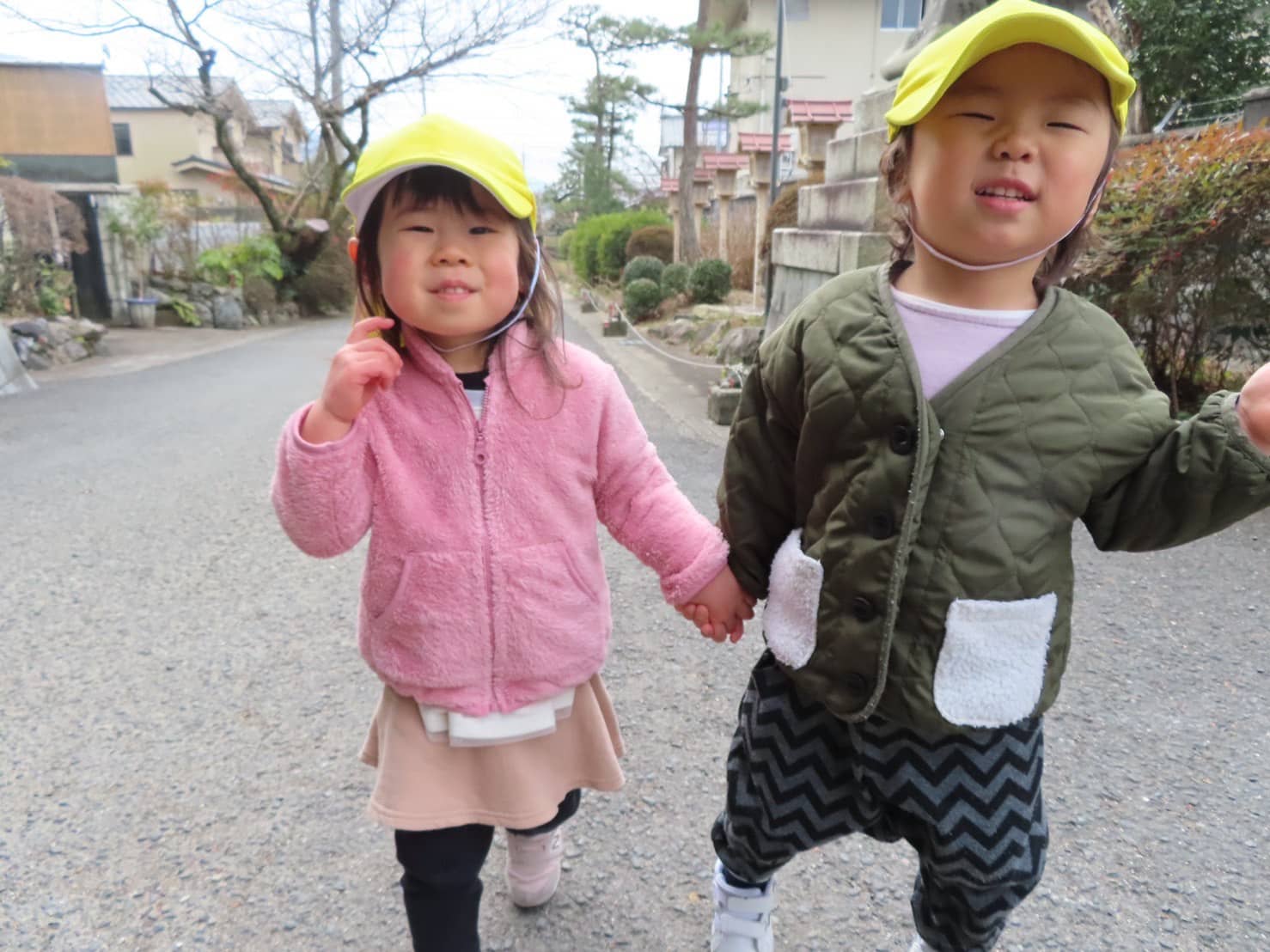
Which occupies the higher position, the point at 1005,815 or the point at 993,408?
the point at 993,408

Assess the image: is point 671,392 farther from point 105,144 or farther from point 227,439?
point 105,144

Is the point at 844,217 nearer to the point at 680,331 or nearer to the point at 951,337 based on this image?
the point at 951,337

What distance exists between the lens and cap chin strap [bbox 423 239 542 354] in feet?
5.02

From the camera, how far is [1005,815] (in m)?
1.36

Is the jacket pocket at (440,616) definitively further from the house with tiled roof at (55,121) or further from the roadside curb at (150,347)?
the house with tiled roof at (55,121)

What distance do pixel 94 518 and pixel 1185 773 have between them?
15.1 ft

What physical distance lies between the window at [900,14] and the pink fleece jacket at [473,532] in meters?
28.2

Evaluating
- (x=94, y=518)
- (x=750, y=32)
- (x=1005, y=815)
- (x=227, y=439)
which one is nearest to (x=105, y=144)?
(x=750, y=32)


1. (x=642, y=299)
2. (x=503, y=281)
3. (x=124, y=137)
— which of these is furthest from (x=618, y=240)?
(x=124, y=137)

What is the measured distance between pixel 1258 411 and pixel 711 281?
1277 centimetres

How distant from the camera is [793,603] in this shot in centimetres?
144

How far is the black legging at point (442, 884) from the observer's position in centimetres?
154

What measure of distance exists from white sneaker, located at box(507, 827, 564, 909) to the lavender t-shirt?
116 centimetres

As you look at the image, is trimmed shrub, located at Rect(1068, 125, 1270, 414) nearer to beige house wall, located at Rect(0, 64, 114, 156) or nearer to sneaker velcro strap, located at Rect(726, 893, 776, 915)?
sneaker velcro strap, located at Rect(726, 893, 776, 915)
